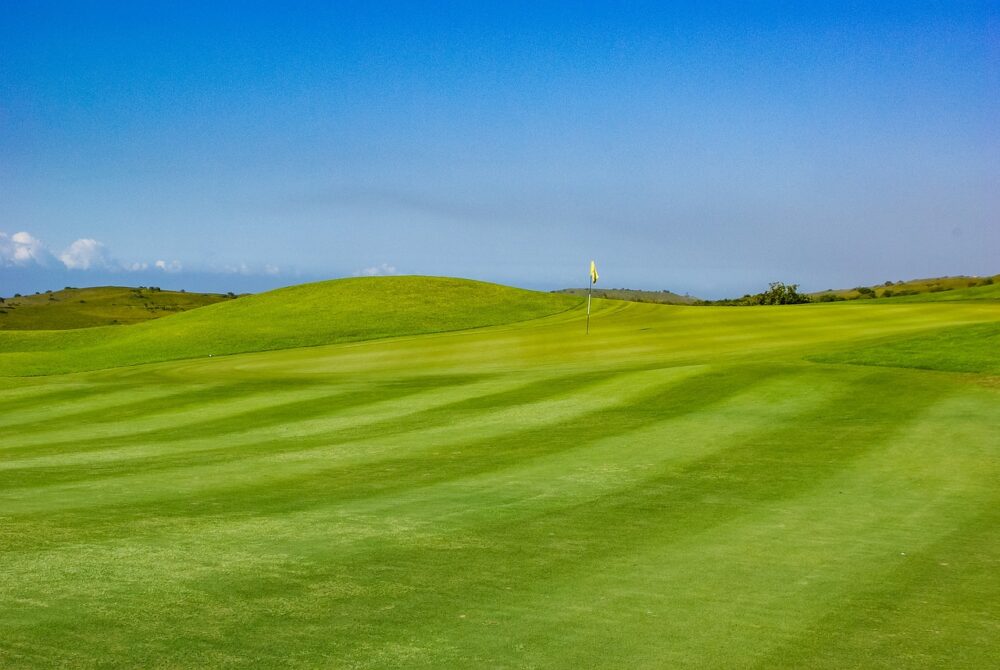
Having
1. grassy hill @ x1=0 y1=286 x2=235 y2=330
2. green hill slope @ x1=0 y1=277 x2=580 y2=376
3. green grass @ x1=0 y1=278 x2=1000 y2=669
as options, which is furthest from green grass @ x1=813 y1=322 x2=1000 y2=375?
grassy hill @ x1=0 y1=286 x2=235 y2=330

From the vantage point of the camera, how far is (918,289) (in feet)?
186

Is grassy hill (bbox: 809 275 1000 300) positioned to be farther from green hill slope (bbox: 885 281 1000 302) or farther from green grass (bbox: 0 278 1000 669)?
green grass (bbox: 0 278 1000 669)

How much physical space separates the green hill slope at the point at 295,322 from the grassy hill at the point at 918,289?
64.9 ft

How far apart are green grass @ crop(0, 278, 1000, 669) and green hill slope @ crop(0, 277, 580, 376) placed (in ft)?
65.6

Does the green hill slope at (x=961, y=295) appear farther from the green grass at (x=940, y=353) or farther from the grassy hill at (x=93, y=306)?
the grassy hill at (x=93, y=306)

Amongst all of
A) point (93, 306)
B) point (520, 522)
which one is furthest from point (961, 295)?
point (93, 306)

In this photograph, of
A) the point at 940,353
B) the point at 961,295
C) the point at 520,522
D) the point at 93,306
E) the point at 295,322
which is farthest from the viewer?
the point at 93,306

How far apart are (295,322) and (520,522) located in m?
42.6

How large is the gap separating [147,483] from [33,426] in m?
9.54

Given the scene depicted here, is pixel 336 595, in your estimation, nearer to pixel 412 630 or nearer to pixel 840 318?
pixel 412 630

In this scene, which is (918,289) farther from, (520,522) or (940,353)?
(520,522)

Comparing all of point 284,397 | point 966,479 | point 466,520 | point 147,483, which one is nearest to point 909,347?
point 966,479

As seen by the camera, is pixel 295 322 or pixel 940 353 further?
pixel 295 322

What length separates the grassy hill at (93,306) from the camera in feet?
263
